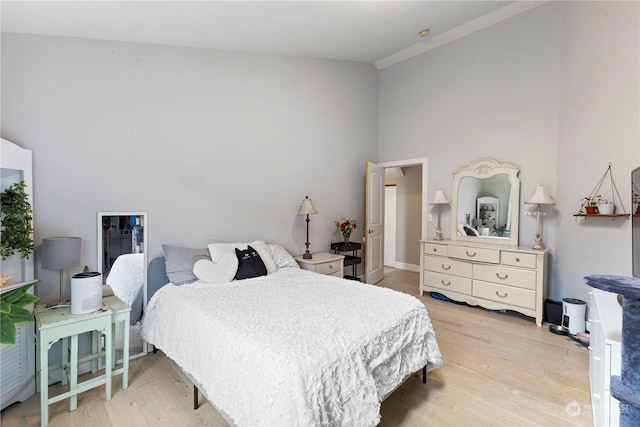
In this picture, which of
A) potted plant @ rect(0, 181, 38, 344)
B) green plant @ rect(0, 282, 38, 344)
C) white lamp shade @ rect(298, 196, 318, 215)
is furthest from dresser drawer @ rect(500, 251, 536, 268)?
potted plant @ rect(0, 181, 38, 344)

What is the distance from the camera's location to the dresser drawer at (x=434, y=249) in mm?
4070

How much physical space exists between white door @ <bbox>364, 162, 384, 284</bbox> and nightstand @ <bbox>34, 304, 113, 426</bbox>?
3.24 m

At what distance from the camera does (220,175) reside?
3.24 metres

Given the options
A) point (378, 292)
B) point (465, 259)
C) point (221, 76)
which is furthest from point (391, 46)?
point (378, 292)

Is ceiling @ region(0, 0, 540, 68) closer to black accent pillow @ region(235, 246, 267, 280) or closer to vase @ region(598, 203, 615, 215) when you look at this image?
black accent pillow @ region(235, 246, 267, 280)

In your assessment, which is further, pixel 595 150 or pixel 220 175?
pixel 220 175

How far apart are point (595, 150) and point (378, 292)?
2.50 metres

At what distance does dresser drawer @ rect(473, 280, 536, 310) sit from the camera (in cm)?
332

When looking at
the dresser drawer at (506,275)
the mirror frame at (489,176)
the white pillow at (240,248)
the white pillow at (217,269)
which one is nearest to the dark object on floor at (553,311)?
the dresser drawer at (506,275)

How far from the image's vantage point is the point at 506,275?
3.49 m

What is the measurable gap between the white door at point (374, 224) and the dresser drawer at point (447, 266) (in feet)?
2.57

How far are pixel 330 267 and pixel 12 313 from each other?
2748mm

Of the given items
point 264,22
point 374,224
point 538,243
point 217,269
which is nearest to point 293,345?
point 217,269

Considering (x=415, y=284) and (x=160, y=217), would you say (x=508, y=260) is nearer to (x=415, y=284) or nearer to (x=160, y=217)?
(x=415, y=284)
